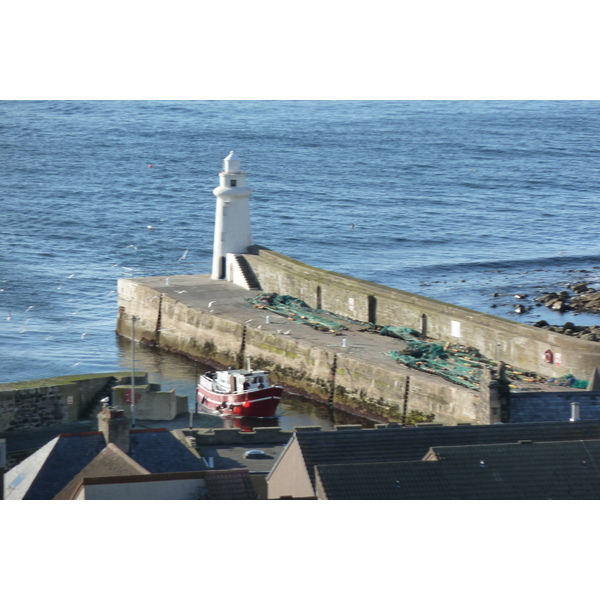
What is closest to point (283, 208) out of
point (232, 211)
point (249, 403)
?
point (232, 211)

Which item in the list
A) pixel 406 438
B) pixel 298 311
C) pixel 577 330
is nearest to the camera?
pixel 406 438

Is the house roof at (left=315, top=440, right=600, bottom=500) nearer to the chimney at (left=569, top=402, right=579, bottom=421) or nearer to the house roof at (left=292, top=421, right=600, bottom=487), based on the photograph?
the house roof at (left=292, top=421, right=600, bottom=487)

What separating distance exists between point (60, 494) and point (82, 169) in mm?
79363

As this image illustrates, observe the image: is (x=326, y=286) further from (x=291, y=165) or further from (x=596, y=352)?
(x=291, y=165)

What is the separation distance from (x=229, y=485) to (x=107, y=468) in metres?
1.94

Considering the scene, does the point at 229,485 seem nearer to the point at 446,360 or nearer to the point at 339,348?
the point at 446,360

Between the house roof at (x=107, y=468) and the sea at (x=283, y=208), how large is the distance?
50.7 ft

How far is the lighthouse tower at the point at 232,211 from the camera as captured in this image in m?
47.0

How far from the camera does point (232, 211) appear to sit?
47.3 m

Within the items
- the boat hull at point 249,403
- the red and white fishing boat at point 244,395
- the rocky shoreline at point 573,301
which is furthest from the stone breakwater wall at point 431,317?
the rocky shoreline at point 573,301

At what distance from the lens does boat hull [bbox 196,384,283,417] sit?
37.0 meters

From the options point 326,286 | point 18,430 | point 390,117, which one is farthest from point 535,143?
point 18,430

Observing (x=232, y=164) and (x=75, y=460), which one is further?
(x=232, y=164)

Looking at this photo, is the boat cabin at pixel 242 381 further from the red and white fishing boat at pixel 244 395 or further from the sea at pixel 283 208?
the sea at pixel 283 208
